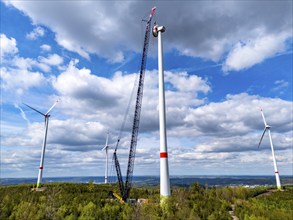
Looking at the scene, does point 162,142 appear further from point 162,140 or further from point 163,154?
point 163,154

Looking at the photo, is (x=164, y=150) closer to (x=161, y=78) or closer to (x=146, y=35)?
(x=161, y=78)

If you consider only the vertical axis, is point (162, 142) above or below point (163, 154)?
above

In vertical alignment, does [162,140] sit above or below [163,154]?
above

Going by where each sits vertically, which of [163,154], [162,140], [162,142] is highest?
[162,140]

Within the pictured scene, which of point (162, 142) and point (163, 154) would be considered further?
point (162, 142)

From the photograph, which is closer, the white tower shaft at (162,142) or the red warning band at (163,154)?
the white tower shaft at (162,142)

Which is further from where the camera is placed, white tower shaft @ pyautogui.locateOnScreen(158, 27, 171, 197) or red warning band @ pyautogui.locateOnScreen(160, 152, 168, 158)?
red warning band @ pyautogui.locateOnScreen(160, 152, 168, 158)

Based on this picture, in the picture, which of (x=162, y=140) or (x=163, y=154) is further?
(x=162, y=140)

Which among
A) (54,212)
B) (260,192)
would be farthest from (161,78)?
(260,192)

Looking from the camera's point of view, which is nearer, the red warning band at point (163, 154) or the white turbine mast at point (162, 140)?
the white turbine mast at point (162, 140)

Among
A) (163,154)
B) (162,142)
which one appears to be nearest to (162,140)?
(162,142)

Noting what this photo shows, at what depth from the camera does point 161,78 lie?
175ft

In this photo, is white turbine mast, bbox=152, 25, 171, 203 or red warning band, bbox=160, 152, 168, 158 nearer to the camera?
white turbine mast, bbox=152, 25, 171, 203

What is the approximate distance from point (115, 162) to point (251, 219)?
6406 centimetres
